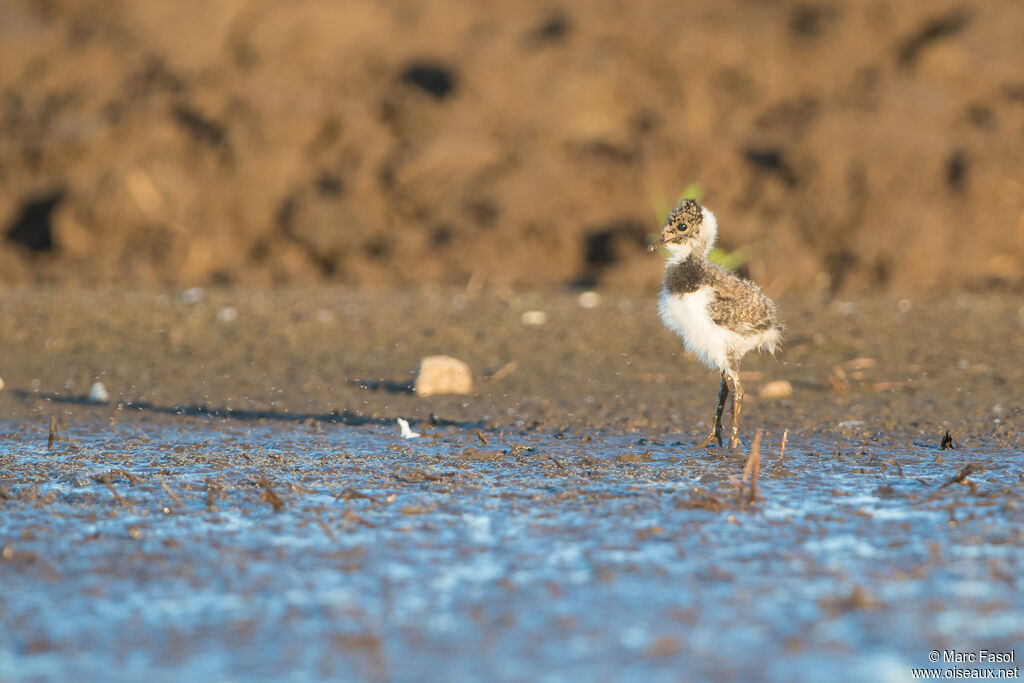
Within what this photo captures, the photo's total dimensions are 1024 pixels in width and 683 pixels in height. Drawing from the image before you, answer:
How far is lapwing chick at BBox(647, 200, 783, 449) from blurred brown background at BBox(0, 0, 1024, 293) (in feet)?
10.6

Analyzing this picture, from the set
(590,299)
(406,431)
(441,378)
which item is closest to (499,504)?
(406,431)

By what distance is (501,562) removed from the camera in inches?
132

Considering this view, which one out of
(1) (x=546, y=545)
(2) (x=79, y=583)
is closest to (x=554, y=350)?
(1) (x=546, y=545)

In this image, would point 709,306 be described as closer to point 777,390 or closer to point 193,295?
point 777,390

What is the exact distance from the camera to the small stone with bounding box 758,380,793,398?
6113mm

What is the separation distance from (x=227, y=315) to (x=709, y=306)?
11.6 ft

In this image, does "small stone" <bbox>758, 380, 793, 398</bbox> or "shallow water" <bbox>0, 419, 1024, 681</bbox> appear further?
"small stone" <bbox>758, 380, 793, 398</bbox>

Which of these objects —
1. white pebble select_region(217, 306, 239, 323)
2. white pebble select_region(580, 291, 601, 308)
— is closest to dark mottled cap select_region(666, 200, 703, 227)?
white pebble select_region(580, 291, 601, 308)

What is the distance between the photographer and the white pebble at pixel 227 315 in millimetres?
7660

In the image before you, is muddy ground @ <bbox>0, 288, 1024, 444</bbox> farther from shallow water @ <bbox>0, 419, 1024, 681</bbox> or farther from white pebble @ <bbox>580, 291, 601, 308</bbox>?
shallow water @ <bbox>0, 419, 1024, 681</bbox>

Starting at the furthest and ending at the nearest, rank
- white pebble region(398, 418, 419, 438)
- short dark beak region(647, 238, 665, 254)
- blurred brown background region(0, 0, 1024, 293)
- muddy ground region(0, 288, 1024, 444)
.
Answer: blurred brown background region(0, 0, 1024, 293) → muddy ground region(0, 288, 1024, 444) → short dark beak region(647, 238, 665, 254) → white pebble region(398, 418, 419, 438)

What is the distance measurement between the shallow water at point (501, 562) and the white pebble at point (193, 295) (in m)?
3.21

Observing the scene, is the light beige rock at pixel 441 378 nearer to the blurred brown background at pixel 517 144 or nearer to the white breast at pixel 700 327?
the white breast at pixel 700 327

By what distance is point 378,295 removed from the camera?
28.0 feet
